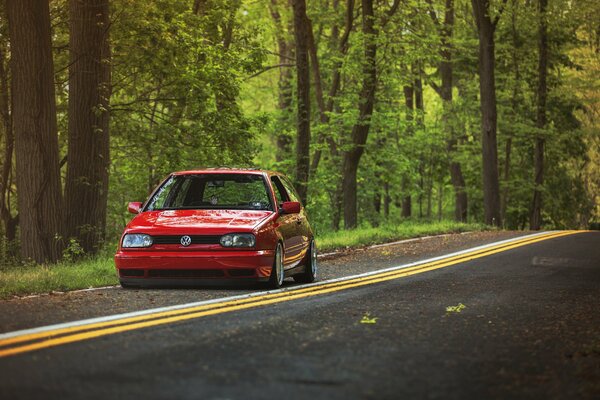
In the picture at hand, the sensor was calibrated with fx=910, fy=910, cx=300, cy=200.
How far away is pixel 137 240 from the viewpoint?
451 inches

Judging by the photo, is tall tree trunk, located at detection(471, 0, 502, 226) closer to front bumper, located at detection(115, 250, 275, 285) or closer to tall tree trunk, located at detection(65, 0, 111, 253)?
tall tree trunk, located at detection(65, 0, 111, 253)

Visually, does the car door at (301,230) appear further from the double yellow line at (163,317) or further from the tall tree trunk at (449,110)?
the tall tree trunk at (449,110)

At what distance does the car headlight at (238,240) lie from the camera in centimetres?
1132

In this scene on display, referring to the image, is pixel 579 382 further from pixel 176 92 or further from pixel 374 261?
pixel 176 92

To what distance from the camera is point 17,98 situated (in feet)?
54.1

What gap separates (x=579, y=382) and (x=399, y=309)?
3633 mm

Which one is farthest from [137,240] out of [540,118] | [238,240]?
[540,118]

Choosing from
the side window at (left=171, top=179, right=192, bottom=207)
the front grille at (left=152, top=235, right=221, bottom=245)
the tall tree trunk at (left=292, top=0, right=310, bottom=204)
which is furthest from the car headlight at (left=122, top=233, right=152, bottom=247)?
the tall tree trunk at (left=292, top=0, right=310, bottom=204)

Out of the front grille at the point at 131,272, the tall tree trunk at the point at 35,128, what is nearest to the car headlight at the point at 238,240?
the front grille at the point at 131,272

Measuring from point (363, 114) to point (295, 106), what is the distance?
8.73 m

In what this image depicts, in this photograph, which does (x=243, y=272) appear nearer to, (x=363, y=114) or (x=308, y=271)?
(x=308, y=271)

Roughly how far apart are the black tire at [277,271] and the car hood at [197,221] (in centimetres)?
47

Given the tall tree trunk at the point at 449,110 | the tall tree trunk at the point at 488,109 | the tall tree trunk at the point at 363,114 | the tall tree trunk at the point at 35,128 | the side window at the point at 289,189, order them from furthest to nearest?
the tall tree trunk at the point at 449,110, the tall tree trunk at the point at 488,109, the tall tree trunk at the point at 363,114, the tall tree trunk at the point at 35,128, the side window at the point at 289,189

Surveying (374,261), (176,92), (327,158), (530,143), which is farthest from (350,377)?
(530,143)
